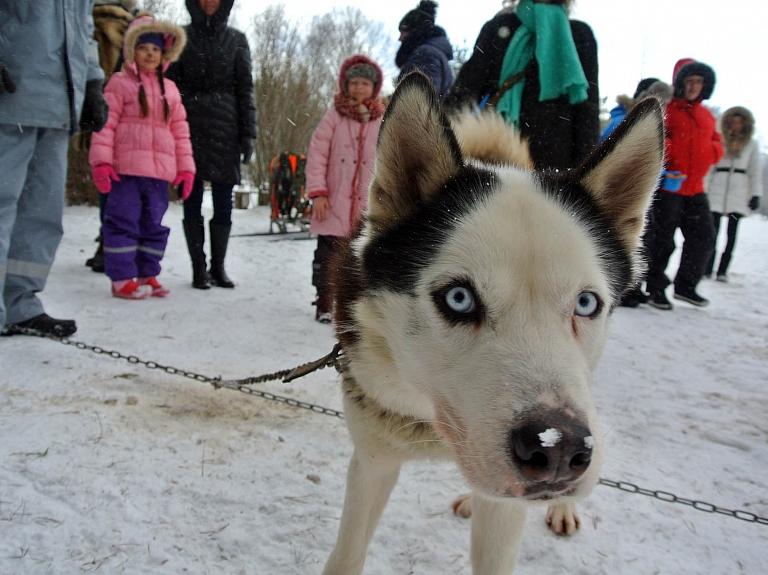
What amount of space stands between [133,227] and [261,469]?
3.11 m

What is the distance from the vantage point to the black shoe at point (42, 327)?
3.12 metres

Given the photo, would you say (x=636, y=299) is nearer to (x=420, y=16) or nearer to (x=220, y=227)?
(x=420, y=16)

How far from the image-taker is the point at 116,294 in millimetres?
4418

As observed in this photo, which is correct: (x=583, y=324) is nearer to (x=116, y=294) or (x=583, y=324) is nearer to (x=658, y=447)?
(x=658, y=447)

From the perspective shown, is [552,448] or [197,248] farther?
[197,248]

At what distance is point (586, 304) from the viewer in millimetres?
1263

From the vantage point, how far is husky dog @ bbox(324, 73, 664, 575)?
39.9 inches

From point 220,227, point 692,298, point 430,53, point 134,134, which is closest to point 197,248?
point 220,227

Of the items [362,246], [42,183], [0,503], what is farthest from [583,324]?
[42,183]

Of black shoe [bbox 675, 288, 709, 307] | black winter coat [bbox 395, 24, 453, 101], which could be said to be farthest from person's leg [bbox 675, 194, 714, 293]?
black winter coat [bbox 395, 24, 453, 101]

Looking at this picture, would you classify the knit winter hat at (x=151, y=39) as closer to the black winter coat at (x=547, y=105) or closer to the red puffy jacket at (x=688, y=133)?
the black winter coat at (x=547, y=105)

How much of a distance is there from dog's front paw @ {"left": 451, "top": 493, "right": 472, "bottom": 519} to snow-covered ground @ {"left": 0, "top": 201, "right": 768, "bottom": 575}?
3 cm

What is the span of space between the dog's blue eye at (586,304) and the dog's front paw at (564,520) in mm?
920

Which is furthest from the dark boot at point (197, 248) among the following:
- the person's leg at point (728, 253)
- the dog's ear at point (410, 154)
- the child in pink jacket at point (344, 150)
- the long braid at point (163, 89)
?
the person's leg at point (728, 253)
